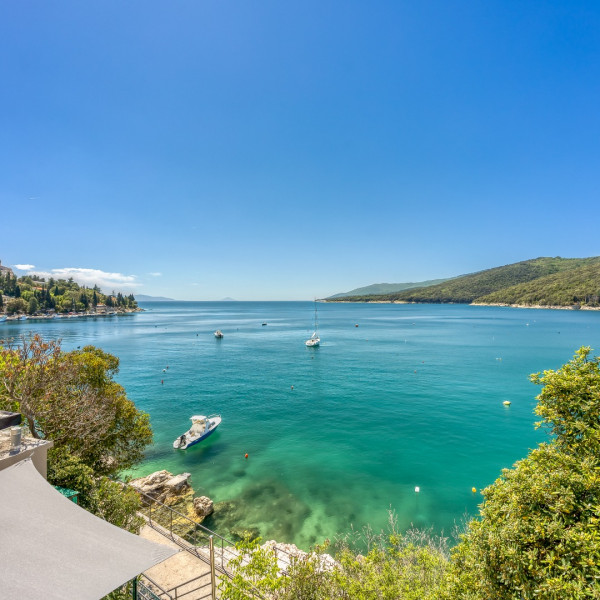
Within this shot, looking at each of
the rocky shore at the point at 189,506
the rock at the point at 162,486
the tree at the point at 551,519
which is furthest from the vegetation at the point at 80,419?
the tree at the point at 551,519

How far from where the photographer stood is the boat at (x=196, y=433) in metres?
26.0

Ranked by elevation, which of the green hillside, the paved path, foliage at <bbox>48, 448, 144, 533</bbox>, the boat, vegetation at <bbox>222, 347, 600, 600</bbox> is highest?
the green hillside

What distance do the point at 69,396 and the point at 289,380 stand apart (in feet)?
105

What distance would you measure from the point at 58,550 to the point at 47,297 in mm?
186289

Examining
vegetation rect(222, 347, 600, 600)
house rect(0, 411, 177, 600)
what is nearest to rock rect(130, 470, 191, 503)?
vegetation rect(222, 347, 600, 600)

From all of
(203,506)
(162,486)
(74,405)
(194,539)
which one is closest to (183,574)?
(194,539)

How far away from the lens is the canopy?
4770mm

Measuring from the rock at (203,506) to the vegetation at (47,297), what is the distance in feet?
545

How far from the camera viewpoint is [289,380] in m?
45.8

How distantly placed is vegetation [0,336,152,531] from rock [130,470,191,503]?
1859 mm

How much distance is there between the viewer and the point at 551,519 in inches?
226

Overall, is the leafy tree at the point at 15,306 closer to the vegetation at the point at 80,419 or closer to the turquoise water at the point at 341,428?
the turquoise water at the point at 341,428

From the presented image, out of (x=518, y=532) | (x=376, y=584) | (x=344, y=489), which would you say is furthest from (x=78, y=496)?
(x=344, y=489)

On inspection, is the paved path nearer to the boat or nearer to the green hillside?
the boat
